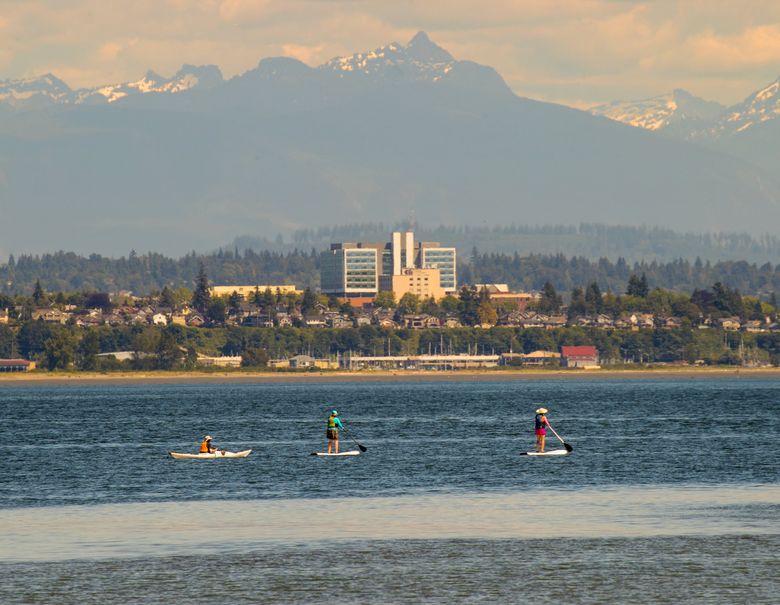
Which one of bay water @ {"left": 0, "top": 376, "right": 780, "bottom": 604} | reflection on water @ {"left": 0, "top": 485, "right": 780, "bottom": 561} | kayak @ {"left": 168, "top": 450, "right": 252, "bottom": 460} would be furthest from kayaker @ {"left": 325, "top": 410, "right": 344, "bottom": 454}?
reflection on water @ {"left": 0, "top": 485, "right": 780, "bottom": 561}

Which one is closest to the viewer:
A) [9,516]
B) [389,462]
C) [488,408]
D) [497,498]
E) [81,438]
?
[9,516]

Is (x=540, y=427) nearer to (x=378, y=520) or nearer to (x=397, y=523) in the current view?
(x=378, y=520)

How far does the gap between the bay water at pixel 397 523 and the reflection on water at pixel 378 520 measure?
119 millimetres

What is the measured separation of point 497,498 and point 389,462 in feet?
80.1

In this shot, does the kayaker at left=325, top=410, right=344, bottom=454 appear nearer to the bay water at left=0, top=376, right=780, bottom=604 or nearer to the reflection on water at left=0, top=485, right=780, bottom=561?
the bay water at left=0, top=376, right=780, bottom=604

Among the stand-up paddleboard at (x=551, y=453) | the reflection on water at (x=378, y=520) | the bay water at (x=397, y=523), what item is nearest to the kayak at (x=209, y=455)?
the bay water at (x=397, y=523)

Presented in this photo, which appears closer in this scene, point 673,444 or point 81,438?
point 673,444

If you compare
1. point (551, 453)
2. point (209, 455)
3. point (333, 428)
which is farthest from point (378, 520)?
point (209, 455)

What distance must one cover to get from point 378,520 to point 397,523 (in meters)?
1.30

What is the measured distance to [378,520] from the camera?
6744 centimetres

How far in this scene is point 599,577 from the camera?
52969mm

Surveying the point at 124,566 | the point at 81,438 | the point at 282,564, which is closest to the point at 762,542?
the point at 282,564

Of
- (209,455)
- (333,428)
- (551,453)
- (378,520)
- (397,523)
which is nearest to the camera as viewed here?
(397,523)

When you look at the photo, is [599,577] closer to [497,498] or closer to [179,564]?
[179,564]
